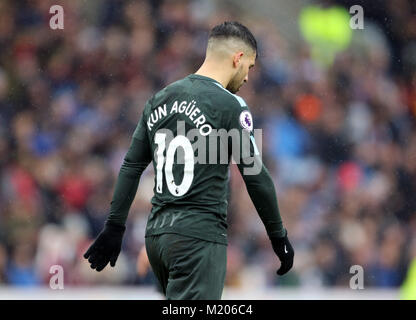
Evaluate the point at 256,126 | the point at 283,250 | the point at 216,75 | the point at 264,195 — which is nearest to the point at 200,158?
the point at 264,195

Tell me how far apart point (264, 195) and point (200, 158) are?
34 cm

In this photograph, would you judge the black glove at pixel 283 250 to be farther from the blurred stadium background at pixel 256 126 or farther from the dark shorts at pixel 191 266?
the blurred stadium background at pixel 256 126

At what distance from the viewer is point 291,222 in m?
8.54

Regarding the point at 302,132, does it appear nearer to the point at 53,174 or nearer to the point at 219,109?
the point at 53,174

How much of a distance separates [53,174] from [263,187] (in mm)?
5388

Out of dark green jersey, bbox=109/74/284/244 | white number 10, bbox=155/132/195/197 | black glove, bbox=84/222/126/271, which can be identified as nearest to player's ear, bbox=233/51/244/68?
dark green jersey, bbox=109/74/284/244

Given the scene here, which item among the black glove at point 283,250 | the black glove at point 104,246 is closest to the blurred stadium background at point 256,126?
the black glove at point 104,246

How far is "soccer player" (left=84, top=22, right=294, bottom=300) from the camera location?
369 cm

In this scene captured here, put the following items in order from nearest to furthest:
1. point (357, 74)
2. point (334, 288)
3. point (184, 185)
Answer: point (184, 185) < point (334, 288) < point (357, 74)

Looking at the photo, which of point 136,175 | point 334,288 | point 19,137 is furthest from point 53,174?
point 136,175

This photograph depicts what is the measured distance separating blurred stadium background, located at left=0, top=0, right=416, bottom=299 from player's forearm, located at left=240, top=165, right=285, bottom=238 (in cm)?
394

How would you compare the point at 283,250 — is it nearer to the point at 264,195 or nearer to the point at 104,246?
the point at 264,195

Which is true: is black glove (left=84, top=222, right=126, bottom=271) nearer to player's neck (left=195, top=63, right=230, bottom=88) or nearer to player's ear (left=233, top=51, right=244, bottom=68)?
player's neck (left=195, top=63, right=230, bottom=88)

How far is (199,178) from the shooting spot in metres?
3.73
